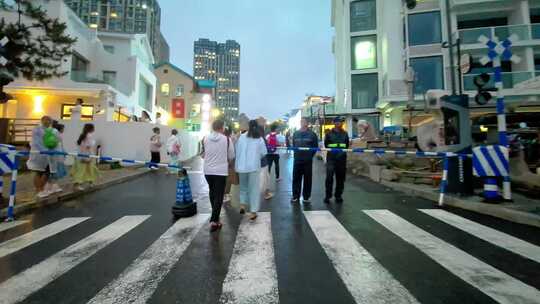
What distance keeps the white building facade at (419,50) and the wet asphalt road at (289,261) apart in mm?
16283

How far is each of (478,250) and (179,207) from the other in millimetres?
4969

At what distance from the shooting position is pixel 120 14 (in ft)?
356

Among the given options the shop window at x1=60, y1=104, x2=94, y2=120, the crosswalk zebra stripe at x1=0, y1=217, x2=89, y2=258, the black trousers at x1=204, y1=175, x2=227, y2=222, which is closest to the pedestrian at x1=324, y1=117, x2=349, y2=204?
the black trousers at x1=204, y1=175, x2=227, y2=222

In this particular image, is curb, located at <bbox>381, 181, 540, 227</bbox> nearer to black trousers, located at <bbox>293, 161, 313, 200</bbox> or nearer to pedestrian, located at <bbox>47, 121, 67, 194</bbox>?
black trousers, located at <bbox>293, 161, 313, 200</bbox>

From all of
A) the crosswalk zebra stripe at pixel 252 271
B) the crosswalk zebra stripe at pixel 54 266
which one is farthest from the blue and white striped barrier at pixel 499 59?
the crosswalk zebra stripe at pixel 54 266

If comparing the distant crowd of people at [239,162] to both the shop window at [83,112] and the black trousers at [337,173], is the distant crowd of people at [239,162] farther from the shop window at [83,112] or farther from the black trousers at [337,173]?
the shop window at [83,112]

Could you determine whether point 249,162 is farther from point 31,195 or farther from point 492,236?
point 31,195

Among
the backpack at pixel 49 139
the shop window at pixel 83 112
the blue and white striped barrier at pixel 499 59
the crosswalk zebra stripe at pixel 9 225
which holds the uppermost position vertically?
the shop window at pixel 83 112

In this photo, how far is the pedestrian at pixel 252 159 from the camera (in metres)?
5.50

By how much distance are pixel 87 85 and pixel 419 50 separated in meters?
25.3

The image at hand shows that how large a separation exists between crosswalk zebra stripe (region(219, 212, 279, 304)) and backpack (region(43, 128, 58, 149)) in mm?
5934

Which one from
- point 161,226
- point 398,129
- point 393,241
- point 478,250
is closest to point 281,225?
point 393,241

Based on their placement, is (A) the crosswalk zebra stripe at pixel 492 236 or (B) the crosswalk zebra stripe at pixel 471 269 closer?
(B) the crosswalk zebra stripe at pixel 471 269

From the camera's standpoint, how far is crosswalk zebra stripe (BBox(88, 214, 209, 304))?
8.71ft
